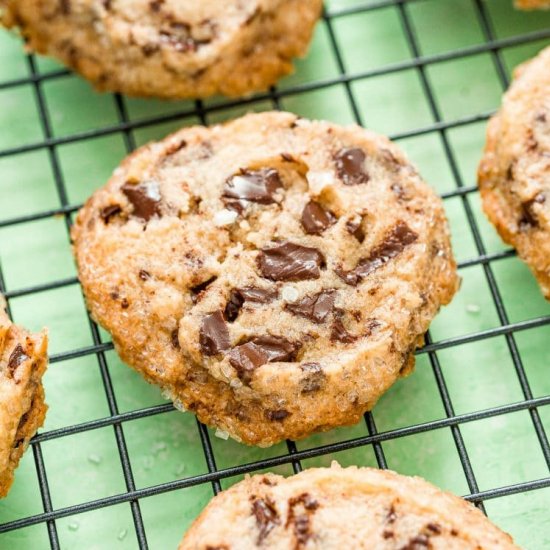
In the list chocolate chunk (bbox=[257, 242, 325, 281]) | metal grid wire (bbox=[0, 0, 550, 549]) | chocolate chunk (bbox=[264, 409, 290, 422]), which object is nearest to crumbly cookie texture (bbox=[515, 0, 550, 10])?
metal grid wire (bbox=[0, 0, 550, 549])

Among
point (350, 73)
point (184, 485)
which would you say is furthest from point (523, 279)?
point (184, 485)

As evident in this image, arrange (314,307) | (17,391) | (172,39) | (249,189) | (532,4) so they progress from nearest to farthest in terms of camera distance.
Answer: (17,391) < (314,307) < (249,189) < (172,39) < (532,4)

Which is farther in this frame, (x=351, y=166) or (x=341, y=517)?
(x=351, y=166)

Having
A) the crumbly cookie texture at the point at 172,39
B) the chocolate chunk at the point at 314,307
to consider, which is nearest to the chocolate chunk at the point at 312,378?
the chocolate chunk at the point at 314,307

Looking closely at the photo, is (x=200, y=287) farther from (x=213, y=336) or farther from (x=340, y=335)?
(x=340, y=335)

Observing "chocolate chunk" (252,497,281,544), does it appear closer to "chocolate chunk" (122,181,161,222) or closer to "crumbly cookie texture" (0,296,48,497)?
"crumbly cookie texture" (0,296,48,497)

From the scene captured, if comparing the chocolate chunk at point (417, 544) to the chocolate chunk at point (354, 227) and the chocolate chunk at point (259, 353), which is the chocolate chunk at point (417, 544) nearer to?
the chocolate chunk at point (259, 353)

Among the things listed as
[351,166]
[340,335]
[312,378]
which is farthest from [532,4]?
[312,378]
